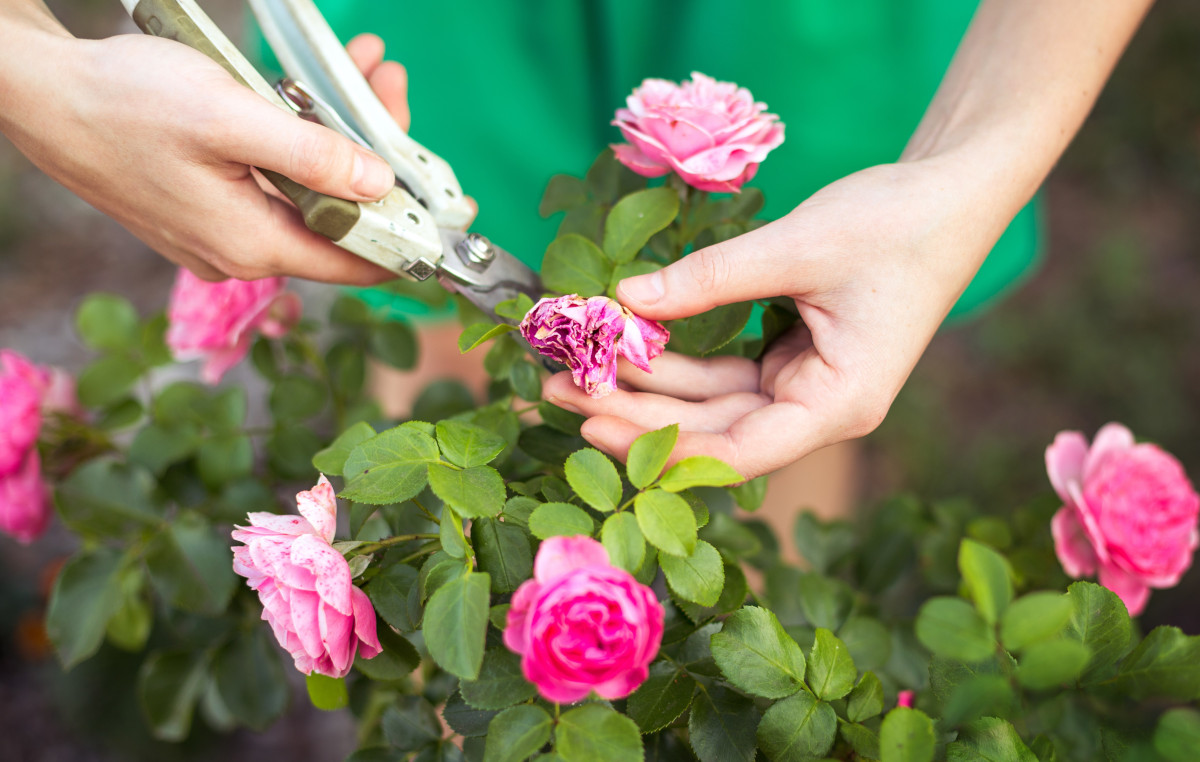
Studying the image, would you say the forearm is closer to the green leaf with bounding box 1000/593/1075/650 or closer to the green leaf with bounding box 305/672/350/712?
the green leaf with bounding box 1000/593/1075/650

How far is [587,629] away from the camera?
55 centimetres

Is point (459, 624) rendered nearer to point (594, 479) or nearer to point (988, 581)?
point (594, 479)

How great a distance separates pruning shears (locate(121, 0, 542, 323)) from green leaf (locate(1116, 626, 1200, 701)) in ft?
2.02

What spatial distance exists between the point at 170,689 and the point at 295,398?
1.46 ft

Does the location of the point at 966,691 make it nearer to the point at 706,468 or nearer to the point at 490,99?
the point at 706,468

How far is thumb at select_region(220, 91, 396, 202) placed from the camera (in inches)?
29.6

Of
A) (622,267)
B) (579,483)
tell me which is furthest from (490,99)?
(579,483)

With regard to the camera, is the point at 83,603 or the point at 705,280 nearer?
the point at 705,280

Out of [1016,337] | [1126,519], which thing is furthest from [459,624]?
[1016,337]

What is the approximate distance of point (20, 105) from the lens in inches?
32.8

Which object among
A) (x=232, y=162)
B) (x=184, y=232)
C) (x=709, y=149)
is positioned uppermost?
(x=709, y=149)

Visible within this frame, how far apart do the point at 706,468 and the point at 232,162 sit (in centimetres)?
59

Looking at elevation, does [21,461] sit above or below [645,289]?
below

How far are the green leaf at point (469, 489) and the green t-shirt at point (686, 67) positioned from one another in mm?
979
